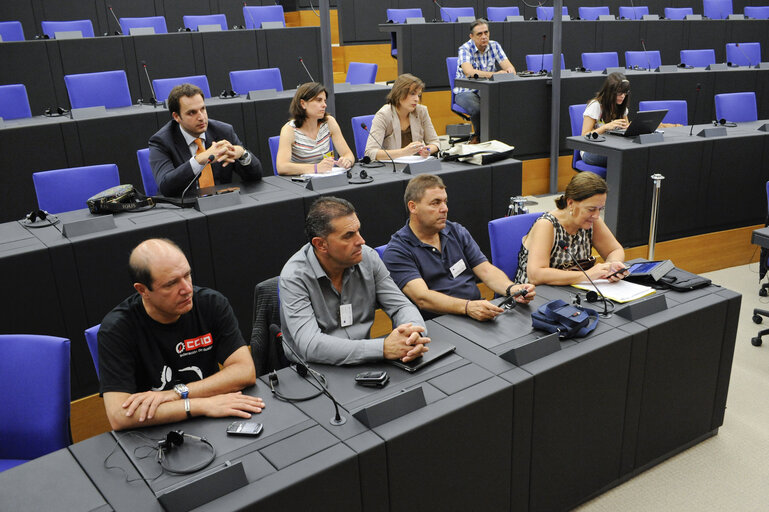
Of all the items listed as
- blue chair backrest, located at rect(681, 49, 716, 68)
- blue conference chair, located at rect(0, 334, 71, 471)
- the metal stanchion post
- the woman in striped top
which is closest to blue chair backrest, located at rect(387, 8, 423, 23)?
blue chair backrest, located at rect(681, 49, 716, 68)

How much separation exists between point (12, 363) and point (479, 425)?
1.44 m

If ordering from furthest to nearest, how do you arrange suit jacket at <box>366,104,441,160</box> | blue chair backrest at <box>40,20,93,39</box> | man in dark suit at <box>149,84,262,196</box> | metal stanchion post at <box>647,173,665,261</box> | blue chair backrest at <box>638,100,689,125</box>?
blue chair backrest at <box>40,20,93,39</box> < blue chair backrest at <box>638,100,689,125</box> < suit jacket at <box>366,104,441,160</box> < metal stanchion post at <box>647,173,665,261</box> < man in dark suit at <box>149,84,262,196</box>

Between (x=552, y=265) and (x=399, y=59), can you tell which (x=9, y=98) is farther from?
(x=552, y=265)

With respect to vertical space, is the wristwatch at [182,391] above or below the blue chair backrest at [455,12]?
below

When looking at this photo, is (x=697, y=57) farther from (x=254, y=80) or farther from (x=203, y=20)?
(x=203, y=20)

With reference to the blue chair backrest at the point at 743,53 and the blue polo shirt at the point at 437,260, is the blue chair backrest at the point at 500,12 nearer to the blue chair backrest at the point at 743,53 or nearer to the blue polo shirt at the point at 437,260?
the blue chair backrest at the point at 743,53

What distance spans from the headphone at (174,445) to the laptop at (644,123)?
3.72 m

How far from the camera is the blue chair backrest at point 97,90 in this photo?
17.3ft

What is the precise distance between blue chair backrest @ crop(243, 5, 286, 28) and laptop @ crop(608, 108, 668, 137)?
541 centimetres

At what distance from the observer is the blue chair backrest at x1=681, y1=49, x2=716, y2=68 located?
7.65 meters

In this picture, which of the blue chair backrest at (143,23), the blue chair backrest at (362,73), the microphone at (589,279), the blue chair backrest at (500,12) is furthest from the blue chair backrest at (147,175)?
the blue chair backrest at (500,12)

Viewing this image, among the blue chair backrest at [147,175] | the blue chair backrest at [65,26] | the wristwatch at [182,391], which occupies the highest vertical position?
the blue chair backrest at [65,26]

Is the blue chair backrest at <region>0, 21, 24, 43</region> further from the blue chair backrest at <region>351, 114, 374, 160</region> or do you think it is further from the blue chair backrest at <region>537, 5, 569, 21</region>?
the blue chair backrest at <region>537, 5, 569, 21</region>

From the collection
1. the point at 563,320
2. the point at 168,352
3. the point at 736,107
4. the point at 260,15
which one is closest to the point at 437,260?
the point at 563,320
